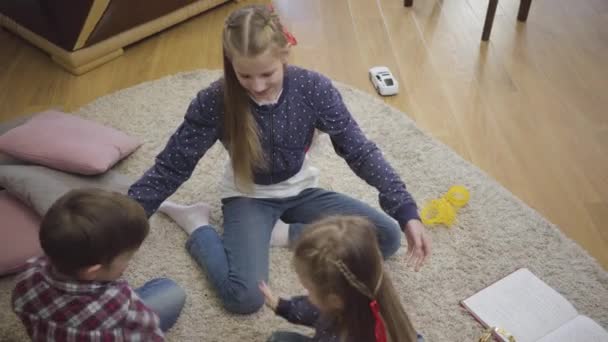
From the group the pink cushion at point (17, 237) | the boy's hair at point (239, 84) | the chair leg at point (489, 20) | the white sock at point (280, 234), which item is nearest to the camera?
the boy's hair at point (239, 84)

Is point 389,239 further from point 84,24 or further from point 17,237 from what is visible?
point 84,24

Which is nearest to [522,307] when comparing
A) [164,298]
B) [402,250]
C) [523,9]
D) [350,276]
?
[402,250]

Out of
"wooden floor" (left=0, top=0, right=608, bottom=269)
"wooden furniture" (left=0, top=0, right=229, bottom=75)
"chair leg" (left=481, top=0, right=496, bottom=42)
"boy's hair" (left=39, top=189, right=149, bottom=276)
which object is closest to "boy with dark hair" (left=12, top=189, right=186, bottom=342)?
"boy's hair" (left=39, top=189, right=149, bottom=276)

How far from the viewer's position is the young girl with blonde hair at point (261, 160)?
3.54ft

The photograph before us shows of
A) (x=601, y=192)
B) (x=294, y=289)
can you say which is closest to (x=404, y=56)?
(x=601, y=192)

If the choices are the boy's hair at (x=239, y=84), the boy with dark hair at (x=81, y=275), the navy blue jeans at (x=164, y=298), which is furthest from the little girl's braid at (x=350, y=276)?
the navy blue jeans at (x=164, y=298)

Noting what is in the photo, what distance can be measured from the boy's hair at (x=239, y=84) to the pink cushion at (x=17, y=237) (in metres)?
0.52

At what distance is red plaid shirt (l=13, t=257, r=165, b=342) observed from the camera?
86cm

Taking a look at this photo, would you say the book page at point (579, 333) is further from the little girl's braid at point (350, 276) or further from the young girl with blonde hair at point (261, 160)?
the little girl's braid at point (350, 276)

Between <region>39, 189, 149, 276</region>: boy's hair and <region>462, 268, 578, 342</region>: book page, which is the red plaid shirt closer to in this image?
<region>39, 189, 149, 276</region>: boy's hair

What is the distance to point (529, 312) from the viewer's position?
128 centimetres

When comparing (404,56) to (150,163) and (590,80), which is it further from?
(150,163)

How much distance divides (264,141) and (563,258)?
84 cm

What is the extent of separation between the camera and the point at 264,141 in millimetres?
1236
